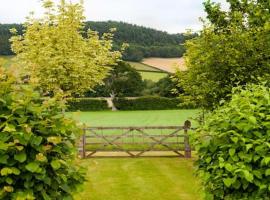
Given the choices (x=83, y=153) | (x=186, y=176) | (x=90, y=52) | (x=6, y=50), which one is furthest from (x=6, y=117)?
(x=6, y=50)

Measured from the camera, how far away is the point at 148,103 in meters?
72.5

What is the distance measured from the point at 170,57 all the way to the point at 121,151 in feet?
315

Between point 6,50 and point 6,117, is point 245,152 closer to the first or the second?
point 6,117

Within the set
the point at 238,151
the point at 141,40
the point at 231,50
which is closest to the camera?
the point at 238,151

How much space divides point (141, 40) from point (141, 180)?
113 meters

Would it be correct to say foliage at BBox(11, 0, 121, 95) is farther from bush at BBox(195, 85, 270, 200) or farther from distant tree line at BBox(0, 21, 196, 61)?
distant tree line at BBox(0, 21, 196, 61)

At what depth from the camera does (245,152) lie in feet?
23.9

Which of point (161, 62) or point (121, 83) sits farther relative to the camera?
point (161, 62)

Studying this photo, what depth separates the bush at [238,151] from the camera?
720 centimetres

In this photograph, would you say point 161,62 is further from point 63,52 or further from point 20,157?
point 20,157

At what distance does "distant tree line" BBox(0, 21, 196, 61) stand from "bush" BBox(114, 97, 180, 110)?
35.5 meters

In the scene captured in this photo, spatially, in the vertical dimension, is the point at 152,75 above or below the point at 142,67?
below

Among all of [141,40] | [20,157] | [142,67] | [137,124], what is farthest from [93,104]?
[20,157]

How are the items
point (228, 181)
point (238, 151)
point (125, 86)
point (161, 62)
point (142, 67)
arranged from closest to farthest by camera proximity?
point (228, 181), point (238, 151), point (125, 86), point (142, 67), point (161, 62)
